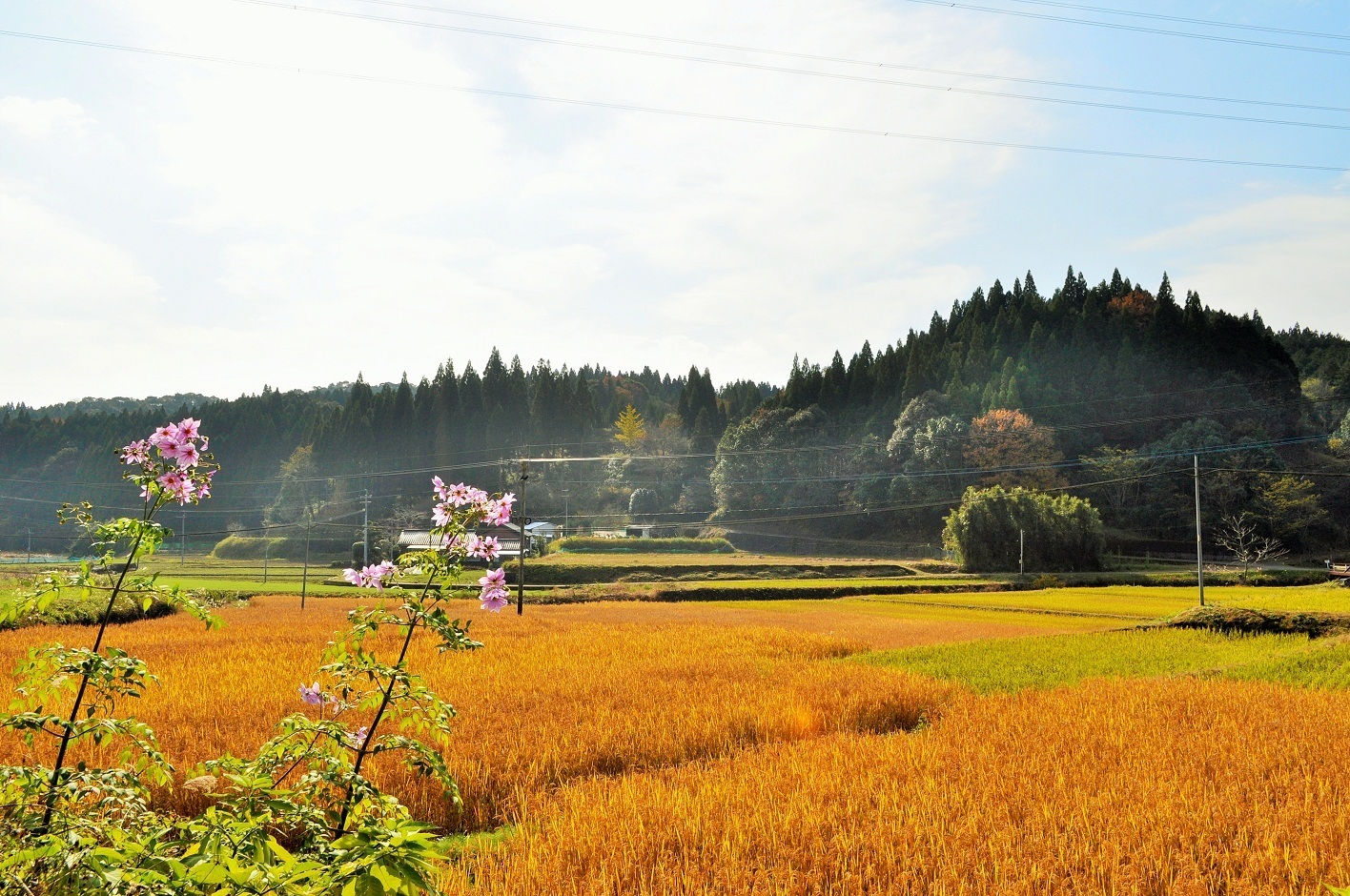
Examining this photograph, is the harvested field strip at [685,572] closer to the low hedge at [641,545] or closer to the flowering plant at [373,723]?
the low hedge at [641,545]

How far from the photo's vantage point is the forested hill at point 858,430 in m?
81.4

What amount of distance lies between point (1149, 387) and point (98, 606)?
9022 cm

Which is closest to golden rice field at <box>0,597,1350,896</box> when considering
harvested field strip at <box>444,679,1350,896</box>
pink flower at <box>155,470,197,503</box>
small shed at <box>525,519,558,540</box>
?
harvested field strip at <box>444,679,1350,896</box>

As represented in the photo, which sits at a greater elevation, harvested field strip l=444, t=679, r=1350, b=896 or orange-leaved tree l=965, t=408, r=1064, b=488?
orange-leaved tree l=965, t=408, r=1064, b=488

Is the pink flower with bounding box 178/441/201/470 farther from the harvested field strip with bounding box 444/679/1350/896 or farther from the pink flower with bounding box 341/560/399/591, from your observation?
the harvested field strip with bounding box 444/679/1350/896

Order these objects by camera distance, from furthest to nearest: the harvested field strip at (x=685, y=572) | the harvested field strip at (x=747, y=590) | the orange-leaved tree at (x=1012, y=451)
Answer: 1. the orange-leaved tree at (x=1012, y=451)
2. the harvested field strip at (x=685, y=572)
3. the harvested field strip at (x=747, y=590)

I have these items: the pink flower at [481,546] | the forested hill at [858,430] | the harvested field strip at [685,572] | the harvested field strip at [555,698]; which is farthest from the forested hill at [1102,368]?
the pink flower at [481,546]

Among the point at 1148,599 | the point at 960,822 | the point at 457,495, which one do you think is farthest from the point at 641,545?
the point at 457,495

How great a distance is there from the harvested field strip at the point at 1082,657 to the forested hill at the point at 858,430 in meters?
56.9

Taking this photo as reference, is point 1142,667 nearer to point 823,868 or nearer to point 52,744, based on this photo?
point 823,868

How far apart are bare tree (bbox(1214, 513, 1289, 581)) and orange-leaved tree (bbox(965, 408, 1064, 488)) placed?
1328 centimetres

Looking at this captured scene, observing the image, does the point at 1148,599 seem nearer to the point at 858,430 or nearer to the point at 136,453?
the point at 136,453

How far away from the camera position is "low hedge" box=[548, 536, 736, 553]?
272 ft

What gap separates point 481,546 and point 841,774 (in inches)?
200
